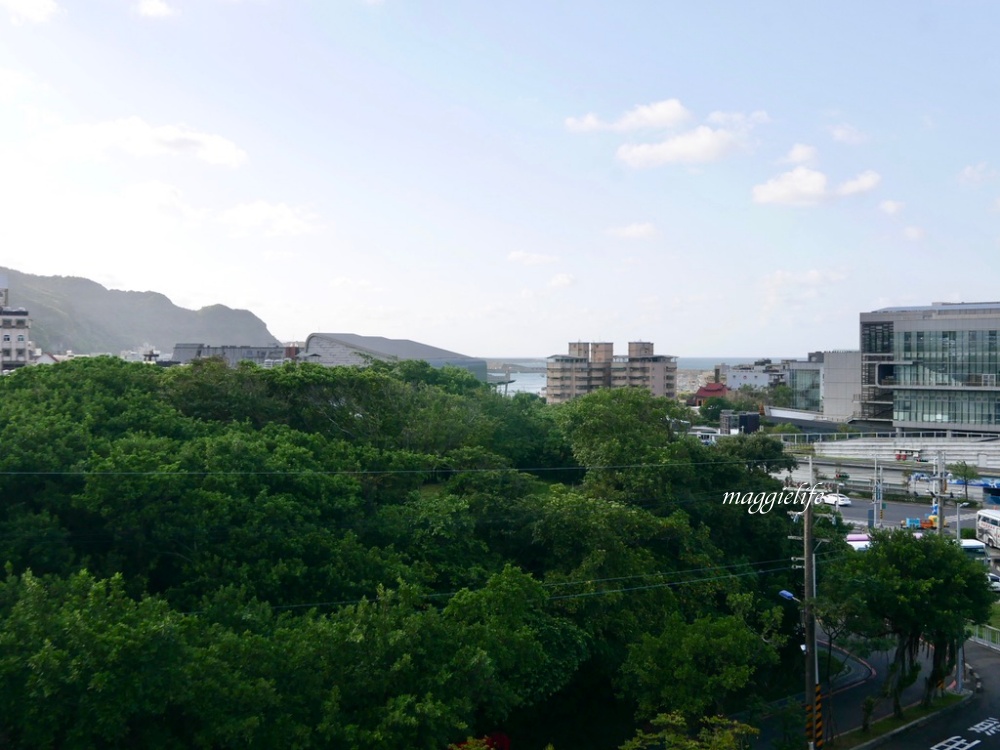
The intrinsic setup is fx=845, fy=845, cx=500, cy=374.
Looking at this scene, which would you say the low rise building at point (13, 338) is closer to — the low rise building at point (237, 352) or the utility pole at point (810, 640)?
the low rise building at point (237, 352)

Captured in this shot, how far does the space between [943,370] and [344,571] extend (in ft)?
160

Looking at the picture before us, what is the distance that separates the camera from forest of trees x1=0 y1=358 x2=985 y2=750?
32.2ft

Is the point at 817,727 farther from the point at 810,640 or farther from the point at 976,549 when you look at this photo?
the point at 976,549

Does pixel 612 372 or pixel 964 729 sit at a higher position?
pixel 612 372

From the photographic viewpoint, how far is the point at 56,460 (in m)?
15.0

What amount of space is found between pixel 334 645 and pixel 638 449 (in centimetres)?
1224

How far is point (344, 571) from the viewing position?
1466cm

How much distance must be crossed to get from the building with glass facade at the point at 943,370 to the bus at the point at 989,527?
839 inches

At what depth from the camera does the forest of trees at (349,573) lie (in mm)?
9820

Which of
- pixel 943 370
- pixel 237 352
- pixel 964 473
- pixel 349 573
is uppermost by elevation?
pixel 237 352

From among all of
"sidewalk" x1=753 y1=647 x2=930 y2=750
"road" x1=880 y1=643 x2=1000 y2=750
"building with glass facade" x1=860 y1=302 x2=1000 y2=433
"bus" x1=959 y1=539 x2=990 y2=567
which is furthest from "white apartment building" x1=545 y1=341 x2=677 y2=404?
"road" x1=880 y1=643 x2=1000 y2=750

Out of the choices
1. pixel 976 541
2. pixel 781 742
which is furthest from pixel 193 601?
pixel 976 541

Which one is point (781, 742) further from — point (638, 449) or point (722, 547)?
point (638, 449)

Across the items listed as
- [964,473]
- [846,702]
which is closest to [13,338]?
[964,473]
